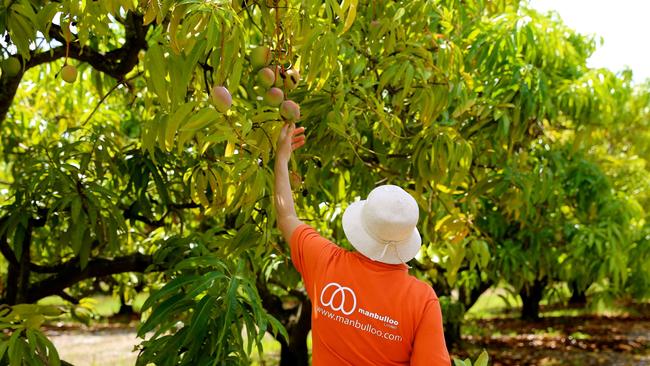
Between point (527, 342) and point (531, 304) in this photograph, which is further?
point (531, 304)

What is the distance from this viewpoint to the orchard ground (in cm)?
826

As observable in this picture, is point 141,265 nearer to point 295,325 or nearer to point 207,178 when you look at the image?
point 207,178

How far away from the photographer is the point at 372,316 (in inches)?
66.0

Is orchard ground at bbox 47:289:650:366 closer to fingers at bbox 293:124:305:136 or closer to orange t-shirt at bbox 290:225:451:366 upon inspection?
Answer: fingers at bbox 293:124:305:136

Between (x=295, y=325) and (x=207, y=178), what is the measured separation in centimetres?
388

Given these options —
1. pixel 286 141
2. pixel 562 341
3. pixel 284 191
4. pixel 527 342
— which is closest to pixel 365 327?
pixel 284 191

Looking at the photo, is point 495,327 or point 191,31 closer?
point 191,31

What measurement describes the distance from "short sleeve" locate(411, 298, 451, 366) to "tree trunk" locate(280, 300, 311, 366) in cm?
383

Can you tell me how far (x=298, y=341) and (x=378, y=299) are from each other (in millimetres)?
Answer: 4227

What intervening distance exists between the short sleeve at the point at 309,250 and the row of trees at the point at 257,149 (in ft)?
0.46

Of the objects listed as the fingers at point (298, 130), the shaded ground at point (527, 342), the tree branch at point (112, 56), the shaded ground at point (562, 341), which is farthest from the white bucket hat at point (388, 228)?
the shaded ground at point (562, 341)

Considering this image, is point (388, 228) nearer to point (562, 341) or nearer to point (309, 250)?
point (309, 250)

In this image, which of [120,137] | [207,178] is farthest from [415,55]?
[120,137]

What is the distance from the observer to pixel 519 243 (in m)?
5.53
